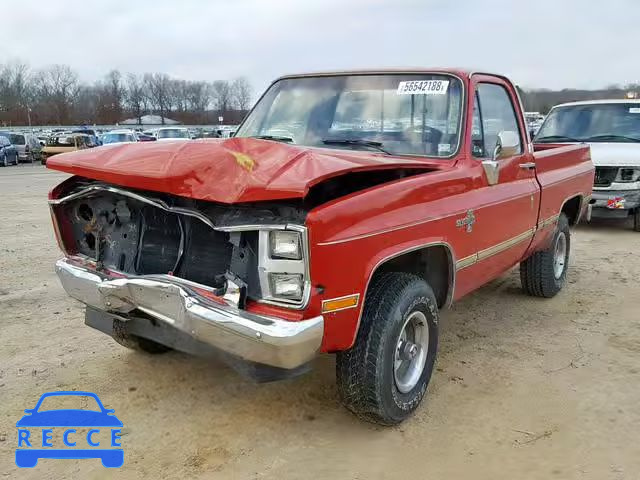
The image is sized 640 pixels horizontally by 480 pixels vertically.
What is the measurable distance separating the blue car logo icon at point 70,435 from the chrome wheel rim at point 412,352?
162 cm

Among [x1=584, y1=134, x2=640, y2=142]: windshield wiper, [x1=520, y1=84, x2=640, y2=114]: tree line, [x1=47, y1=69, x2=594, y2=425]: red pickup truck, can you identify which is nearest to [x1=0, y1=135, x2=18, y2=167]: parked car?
[x1=520, y1=84, x2=640, y2=114]: tree line

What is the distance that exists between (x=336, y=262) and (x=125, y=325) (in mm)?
1366

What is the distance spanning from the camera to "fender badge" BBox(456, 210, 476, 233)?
378 cm

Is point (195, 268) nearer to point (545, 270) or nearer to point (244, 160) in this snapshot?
point (244, 160)

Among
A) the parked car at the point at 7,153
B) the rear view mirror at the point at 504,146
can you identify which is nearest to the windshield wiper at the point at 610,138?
the rear view mirror at the point at 504,146

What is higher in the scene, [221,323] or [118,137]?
[118,137]

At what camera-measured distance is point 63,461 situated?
3.11 m

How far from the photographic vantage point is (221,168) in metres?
2.98

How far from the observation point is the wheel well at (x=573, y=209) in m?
6.32

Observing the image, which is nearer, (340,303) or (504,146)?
(340,303)

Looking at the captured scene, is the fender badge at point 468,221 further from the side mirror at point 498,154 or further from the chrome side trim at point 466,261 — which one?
the side mirror at point 498,154

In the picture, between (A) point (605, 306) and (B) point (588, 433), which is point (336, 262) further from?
(A) point (605, 306)

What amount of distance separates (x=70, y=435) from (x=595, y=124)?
31.6 ft

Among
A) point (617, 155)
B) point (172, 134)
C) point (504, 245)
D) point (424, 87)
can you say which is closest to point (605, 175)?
point (617, 155)
